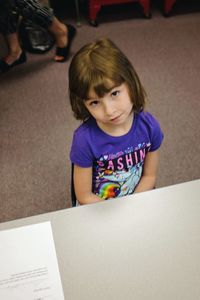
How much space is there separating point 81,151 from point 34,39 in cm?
197

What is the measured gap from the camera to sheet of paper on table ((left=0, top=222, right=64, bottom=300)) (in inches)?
24.5

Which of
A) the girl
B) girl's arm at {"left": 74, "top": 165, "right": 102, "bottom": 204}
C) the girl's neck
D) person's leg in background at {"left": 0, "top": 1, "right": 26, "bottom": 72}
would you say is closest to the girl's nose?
the girl

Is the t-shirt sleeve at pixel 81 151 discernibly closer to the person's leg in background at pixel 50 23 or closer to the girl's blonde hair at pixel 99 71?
the girl's blonde hair at pixel 99 71

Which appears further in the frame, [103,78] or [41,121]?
[41,121]

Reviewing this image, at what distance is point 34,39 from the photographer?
2623 millimetres

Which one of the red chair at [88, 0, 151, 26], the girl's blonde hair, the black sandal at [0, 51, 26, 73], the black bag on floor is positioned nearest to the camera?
the girl's blonde hair

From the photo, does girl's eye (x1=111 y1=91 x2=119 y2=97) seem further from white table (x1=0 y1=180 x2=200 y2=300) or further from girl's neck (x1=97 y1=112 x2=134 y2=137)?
white table (x1=0 y1=180 x2=200 y2=300)

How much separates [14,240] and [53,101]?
5.08ft

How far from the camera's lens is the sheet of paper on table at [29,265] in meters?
0.62

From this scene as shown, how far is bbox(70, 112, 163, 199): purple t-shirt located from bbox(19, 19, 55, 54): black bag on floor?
1.86 metres

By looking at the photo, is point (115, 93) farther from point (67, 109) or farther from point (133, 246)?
point (67, 109)

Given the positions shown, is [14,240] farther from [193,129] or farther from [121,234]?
[193,129]

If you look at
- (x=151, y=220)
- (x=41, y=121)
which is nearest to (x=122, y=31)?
(x=41, y=121)

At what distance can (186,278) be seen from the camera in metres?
0.63
